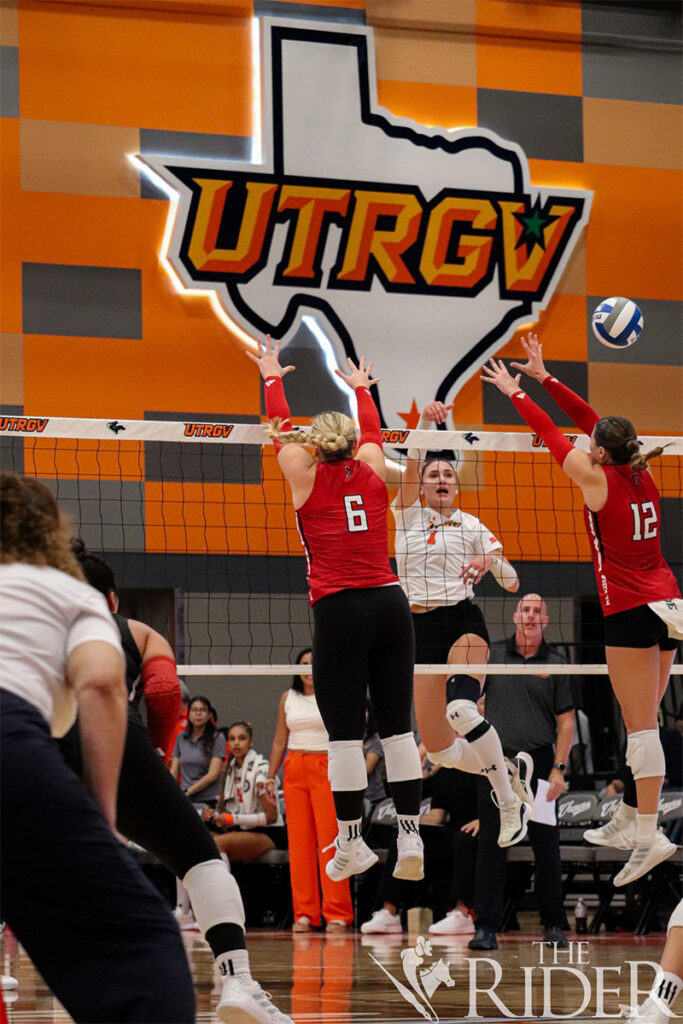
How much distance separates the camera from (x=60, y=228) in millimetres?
11742

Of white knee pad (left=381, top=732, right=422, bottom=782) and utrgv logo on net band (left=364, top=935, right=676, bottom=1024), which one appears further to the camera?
white knee pad (left=381, top=732, right=422, bottom=782)

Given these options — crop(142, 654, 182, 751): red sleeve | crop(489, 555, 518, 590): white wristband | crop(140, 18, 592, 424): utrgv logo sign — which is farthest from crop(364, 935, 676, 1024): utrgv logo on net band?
crop(140, 18, 592, 424): utrgv logo sign

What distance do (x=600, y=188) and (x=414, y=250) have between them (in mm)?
2086

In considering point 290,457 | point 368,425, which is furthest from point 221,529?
point 290,457

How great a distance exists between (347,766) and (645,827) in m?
1.53

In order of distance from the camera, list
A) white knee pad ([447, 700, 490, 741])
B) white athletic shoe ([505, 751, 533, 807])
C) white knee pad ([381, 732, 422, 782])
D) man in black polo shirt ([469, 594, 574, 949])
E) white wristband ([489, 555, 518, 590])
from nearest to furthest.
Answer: white knee pad ([381, 732, 422, 782]) < white knee pad ([447, 700, 490, 741]) < white wristband ([489, 555, 518, 590]) < white athletic shoe ([505, 751, 533, 807]) < man in black polo shirt ([469, 594, 574, 949])

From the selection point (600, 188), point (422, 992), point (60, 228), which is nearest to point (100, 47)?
point (60, 228)

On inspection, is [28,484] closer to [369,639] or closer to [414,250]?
[369,639]

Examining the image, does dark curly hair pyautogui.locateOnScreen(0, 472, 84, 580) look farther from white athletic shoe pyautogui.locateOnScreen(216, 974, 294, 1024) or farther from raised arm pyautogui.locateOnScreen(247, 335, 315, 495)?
raised arm pyautogui.locateOnScreen(247, 335, 315, 495)

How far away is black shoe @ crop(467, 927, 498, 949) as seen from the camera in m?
7.98

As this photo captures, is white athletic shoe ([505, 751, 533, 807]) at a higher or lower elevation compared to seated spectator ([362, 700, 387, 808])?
higher

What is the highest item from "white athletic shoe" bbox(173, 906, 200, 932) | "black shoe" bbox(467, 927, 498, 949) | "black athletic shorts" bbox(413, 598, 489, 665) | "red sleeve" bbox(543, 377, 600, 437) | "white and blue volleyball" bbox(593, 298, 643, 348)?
"white and blue volleyball" bbox(593, 298, 643, 348)

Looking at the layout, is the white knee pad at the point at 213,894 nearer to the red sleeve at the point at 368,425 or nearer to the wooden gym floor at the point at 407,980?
the wooden gym floor at the point at 407,980

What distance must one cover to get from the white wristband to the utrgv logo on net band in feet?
6.58
